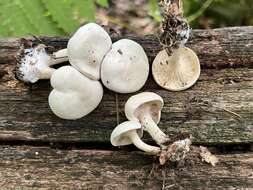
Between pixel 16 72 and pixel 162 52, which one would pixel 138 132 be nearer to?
pixel 162 52

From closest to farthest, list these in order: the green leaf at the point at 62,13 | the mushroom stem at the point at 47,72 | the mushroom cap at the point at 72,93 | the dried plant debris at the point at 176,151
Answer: the dried plant debris at the point at 176,151
the mushroom cap at the point at 72,93
the mushroom stem at the point at 47,72
the green leaf at the point at 62,13

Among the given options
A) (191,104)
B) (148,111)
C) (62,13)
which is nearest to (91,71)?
(148,111)

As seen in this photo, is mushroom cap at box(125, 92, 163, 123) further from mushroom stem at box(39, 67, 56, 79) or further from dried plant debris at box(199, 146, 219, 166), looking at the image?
mushroom stem at box(39, 67, 56, 79)

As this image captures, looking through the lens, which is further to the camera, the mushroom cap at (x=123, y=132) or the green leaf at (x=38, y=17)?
the green leaf at (x=38, y=17)

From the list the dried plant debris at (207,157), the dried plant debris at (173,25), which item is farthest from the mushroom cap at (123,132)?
the dried plant debris at (173,25)

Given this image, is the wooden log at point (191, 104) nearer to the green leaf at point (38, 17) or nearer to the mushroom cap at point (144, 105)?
the mushroom cap at point (144, 105)

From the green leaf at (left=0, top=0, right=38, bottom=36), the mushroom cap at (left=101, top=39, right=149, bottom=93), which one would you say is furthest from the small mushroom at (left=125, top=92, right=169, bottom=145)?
the green leaf at (left=0, top=0, right=38, bottom=36)

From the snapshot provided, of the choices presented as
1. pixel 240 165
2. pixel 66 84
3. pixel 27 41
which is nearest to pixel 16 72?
pixel 27 41
